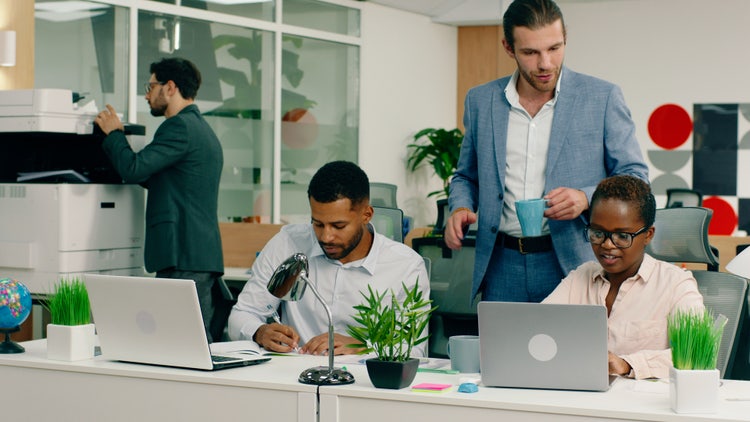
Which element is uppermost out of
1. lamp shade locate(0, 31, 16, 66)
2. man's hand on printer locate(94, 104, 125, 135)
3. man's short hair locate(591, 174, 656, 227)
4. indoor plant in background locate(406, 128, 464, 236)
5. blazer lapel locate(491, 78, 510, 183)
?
lamp shade locate(0, 31, 16, 66)

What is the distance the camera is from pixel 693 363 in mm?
1846

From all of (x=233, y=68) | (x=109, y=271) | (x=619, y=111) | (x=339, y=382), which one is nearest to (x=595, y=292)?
(x=619, y=111)

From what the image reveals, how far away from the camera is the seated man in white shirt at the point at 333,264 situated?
2.73 m

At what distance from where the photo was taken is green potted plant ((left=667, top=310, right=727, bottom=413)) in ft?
5.94

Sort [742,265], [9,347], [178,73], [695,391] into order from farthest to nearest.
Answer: [178,73]
[9,347]
[742,265]
[695,391]

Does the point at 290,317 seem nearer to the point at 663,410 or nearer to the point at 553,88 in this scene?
the point at 553,88

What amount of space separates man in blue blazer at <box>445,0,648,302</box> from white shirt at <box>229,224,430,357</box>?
218mm

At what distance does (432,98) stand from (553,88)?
24.2ft

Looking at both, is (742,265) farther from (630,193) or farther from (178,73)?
(178,73)

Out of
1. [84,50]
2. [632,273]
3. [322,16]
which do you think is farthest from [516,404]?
[322,16]

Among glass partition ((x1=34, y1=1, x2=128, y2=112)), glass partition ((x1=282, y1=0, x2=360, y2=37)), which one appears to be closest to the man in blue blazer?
glass partition ((x1=34, y1=1, x2=128, y2=112))

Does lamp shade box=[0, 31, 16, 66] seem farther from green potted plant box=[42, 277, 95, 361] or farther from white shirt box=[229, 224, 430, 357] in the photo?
green potted plant box=[42, 277, 95, 361]

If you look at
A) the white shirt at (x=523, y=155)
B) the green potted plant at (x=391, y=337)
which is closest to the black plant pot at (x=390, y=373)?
the green potted plant at (x=391, y=337)

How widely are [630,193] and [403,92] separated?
732 centimetres
